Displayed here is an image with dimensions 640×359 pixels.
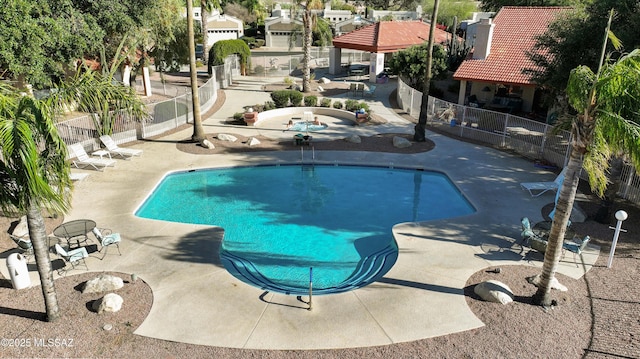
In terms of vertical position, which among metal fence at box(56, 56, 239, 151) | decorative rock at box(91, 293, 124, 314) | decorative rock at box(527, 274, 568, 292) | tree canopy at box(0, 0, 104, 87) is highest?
tree canopy at box(0, 0, 104, 87)

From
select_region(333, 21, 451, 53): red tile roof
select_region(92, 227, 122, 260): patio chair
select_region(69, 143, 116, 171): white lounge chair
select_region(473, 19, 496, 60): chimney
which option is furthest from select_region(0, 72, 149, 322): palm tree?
select_region(333, 21, 451, 53): red tile roof

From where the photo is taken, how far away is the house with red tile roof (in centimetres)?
2759

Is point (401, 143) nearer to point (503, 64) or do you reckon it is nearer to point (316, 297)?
point (503, 64)

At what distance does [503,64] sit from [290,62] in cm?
2094

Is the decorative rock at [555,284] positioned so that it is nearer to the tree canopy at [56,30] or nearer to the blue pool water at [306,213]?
the blue pool water at [306,213]

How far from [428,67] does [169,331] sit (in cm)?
1763

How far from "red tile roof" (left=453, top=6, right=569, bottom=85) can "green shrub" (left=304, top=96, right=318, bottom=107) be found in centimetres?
890

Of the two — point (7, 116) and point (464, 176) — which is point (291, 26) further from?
point (7, 116)

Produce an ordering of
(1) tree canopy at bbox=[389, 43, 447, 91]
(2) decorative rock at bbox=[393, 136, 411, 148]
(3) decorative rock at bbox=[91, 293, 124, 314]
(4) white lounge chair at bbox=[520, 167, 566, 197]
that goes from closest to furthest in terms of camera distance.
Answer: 1. (3) decorative rock at bbox=[91, 293, 124, 314]
2. (4) white lounge chair at bbox=[520, 167, 566, 197]
3. (2) decorative rock at bbox=[393, 136, 411, 148]
4. (1) tree canopy at bbox=[389, 43, 447, 91]

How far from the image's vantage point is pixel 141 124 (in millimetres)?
22828

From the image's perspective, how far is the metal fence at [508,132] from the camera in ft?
61.1

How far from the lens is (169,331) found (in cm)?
954

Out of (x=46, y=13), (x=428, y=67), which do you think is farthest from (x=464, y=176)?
(x=46, y=13)

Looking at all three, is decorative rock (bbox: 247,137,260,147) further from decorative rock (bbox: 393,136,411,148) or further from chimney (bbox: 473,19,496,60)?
chimney (bbox: 473,19,496,60)
